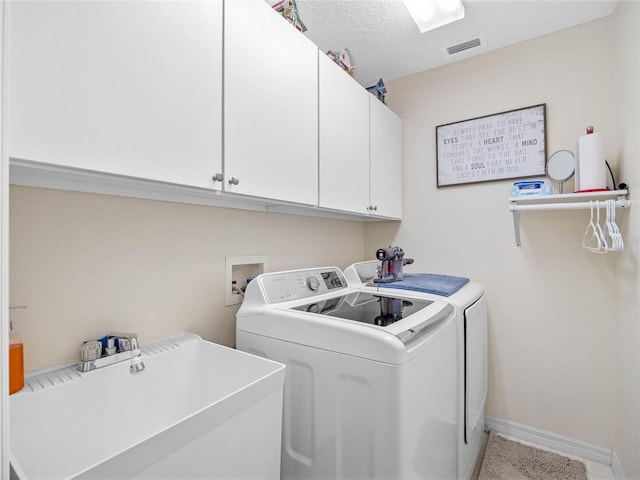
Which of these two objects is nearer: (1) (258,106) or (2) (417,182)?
(1) (258,106)

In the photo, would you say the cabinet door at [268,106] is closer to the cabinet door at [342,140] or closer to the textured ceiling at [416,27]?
the cabinet door at [342,140]

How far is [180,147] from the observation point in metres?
0.98

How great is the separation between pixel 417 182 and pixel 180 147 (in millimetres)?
1975

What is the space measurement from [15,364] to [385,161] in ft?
6.98

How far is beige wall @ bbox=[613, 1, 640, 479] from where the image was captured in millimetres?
1502

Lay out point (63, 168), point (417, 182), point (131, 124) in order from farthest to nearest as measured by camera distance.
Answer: point (417, 182) < point (131, 124) < point (63, 168)

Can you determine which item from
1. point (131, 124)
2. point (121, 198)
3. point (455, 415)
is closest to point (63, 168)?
point (131, 124)

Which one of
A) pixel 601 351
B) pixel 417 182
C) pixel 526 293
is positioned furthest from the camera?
pixel 417 182

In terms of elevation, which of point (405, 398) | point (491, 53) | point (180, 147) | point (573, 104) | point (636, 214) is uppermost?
point (491, 53)

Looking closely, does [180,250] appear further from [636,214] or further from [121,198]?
[636,214]

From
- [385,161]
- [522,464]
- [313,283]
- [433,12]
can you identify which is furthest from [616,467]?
[433,12]

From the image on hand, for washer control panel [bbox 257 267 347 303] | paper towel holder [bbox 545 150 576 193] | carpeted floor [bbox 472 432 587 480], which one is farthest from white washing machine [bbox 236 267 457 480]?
paper towel holder [bbox 545 150 576 193]

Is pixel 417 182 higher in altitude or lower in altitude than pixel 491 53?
lower

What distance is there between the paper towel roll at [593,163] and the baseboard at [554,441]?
1568mm
